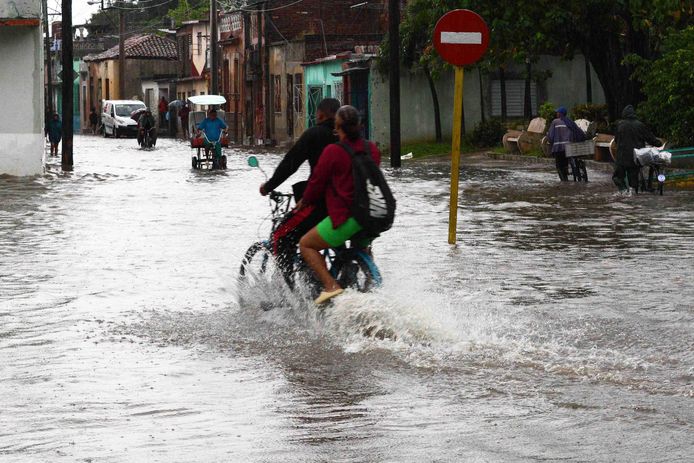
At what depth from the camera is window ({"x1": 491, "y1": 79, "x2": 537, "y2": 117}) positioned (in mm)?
48250

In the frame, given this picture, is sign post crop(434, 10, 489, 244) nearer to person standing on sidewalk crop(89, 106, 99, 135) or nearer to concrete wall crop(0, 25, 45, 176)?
concrete wall crop(0, 25, 45, 176)

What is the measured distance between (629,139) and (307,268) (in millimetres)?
14325

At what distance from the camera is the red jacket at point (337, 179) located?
9.36 m

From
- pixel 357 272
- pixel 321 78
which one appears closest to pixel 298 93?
pixel 321 78

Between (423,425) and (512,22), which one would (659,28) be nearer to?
(512,22)

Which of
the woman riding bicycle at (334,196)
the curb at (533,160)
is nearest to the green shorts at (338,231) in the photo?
the woman riding bicycle at (334,196)

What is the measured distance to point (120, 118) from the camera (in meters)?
72.3

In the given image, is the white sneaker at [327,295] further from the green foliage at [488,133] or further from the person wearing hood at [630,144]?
the green foliage at [488,133]

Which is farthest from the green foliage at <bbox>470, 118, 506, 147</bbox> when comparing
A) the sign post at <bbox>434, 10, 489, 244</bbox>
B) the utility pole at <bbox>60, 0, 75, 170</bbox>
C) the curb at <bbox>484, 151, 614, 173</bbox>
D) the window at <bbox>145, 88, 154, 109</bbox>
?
the window at <bbox>145, 88, 154, 109</bbox>

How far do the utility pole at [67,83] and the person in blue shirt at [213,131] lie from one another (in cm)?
302

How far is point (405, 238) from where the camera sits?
16219 millimetres

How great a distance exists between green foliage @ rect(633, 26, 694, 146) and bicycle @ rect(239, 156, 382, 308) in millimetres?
17375

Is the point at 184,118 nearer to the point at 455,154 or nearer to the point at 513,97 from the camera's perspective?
the point at 513,97

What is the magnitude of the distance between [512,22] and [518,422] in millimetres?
26066
